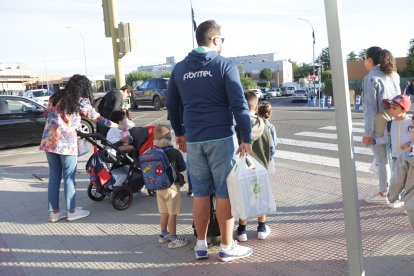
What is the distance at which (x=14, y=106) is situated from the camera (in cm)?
1077

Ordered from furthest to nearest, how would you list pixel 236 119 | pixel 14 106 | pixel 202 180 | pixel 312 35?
pixel 312 35
pixel 14 106
pixel 202 180
pixel 236 119

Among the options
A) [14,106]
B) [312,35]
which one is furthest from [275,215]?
[312,35]

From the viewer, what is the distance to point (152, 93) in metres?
21.0

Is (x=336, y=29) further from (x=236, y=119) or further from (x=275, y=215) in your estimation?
(x=275, y=215)

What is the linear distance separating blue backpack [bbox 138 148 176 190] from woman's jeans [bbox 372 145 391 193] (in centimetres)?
244

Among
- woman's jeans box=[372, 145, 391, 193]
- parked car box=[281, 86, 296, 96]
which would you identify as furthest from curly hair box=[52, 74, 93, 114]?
parked car box=[281, 86, 296, 96]

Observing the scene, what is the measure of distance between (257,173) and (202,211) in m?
0.65

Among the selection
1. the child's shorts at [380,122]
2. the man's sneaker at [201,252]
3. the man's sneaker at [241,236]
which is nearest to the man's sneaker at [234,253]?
the man's sneaker at [201,252]

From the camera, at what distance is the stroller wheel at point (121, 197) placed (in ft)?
16.6

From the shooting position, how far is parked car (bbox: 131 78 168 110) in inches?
814

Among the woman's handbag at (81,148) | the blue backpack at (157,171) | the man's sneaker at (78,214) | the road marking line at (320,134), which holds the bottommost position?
the man's sneaker at (78,214)

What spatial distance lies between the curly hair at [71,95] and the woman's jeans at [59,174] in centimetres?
57

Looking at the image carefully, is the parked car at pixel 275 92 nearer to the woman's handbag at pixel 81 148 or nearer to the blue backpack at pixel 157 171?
the woman's handbag at pixel 81 148

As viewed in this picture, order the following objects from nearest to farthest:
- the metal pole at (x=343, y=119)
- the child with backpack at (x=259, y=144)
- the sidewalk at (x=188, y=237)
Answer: the metal pole at (x=343, y=119), the sidewalk at (x=188, y=237), the child with backpack at (x=259, y=144)
